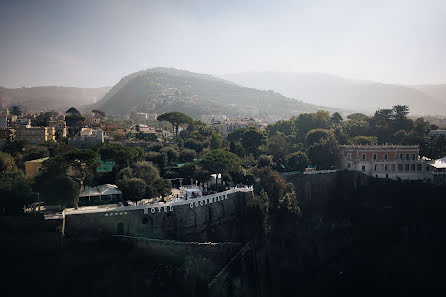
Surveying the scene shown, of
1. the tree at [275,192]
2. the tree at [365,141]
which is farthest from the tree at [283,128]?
the tree at [275,192]

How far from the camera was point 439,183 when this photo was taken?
143 feet

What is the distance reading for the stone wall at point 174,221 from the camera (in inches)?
Answer: 1022

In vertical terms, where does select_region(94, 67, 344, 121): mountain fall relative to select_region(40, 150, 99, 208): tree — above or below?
above

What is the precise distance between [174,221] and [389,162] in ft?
94.6

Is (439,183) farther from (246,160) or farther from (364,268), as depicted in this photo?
(246,160)

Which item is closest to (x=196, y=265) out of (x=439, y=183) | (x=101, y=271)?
(x=101, y=271)

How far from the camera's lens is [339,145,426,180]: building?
148 ft

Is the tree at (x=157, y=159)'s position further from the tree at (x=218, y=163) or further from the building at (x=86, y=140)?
the building at (x=86, y=140)

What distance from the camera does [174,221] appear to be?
96.9ft

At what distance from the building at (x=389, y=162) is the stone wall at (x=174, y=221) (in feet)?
58.0

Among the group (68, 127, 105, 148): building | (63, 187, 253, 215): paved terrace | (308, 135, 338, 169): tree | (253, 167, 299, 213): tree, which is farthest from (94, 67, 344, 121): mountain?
(63, 187, 253, 215): paved terrace

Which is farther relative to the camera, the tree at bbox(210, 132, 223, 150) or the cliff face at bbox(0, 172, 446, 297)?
the tree at bbox(210, 132, 223, 150)

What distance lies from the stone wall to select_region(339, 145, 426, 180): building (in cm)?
1767

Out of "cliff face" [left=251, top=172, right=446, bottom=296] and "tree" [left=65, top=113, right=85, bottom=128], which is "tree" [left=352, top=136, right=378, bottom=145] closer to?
"cliff face" [left=251, top=172, right=446, bottom=296]
